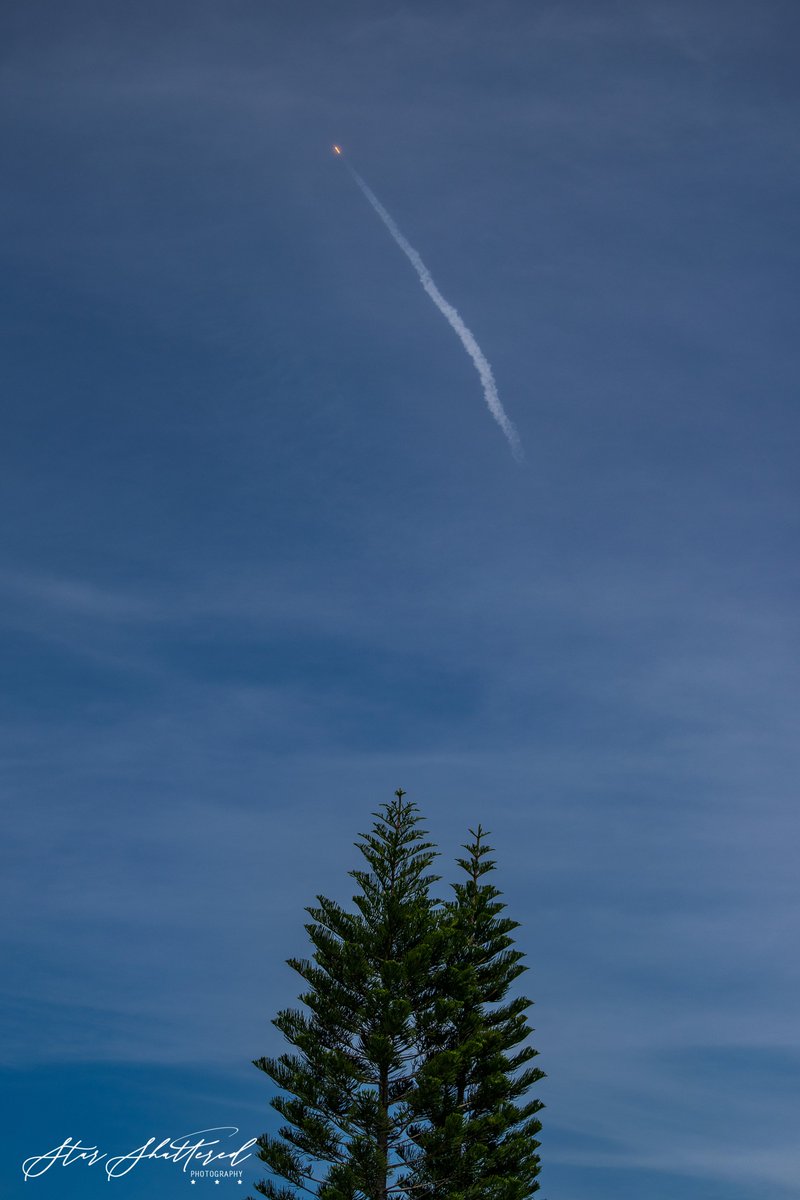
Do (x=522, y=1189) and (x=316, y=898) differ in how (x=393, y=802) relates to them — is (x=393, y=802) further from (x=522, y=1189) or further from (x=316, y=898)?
(x=522, y=1189)

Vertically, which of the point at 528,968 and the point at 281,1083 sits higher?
the point at 528,968

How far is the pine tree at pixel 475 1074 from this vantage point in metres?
25.7

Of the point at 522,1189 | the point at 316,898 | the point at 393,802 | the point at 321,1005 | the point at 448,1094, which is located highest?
the point at 393,802

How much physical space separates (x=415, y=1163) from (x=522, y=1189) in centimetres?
420

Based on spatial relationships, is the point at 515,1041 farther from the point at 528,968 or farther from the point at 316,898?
the point at 316,898

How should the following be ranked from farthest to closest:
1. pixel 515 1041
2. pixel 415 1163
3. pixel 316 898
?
pixel 515 1041 → pixel 316 898 → pixel 415 1163

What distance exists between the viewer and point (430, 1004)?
27109 millimetres

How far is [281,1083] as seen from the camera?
26.2 metres

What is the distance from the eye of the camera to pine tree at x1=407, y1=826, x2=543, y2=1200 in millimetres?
25703

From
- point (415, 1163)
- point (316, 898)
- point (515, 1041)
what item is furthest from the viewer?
point (515, 1041)

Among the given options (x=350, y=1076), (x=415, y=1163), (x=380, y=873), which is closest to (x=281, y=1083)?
(x=350, y=1076)

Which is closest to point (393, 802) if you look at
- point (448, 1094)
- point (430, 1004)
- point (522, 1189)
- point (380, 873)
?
point (380, 873)

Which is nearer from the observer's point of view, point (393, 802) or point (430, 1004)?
point (430, 1004)

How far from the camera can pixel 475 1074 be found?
98.6 feet
